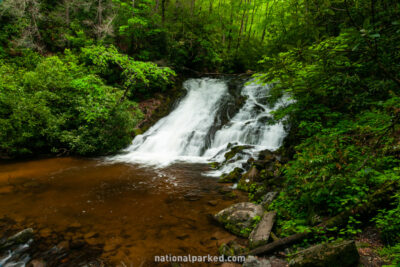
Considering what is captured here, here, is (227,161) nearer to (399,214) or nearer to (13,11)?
(399,214)

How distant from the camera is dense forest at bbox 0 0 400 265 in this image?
251cm

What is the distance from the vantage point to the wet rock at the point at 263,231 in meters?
3.41

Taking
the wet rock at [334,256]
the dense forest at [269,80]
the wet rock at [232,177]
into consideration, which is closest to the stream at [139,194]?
the wet rock at [232,177]

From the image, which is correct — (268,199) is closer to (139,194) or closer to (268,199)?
(268,199)

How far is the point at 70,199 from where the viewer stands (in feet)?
18.1

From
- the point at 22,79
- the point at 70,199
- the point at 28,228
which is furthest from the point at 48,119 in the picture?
the point at 28,228

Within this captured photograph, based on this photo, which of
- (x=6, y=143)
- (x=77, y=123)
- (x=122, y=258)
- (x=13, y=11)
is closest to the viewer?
(x=122, y=258)

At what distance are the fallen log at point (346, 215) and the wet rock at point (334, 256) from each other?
56 centimetres

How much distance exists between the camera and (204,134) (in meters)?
12.3

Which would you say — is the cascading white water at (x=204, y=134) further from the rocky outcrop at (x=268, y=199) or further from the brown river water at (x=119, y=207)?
the rocky outcrop at (x=268, y=199)

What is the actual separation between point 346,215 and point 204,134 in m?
9.56

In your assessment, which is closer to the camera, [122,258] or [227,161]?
[122,258]

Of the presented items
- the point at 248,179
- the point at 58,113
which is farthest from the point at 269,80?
the point at 58,113

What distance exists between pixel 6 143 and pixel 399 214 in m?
12.3
